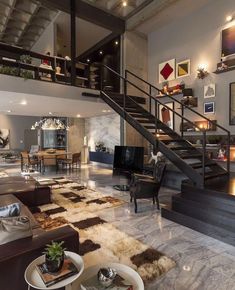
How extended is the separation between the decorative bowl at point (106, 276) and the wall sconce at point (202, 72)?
6429mm

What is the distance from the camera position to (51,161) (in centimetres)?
908

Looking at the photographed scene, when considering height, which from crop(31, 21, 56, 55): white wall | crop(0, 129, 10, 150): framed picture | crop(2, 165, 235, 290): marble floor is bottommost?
crop(2, 165, 235, 290): marble floor

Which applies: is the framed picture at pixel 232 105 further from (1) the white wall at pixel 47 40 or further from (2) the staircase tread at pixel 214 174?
(1) the white wall at pixel 47 40

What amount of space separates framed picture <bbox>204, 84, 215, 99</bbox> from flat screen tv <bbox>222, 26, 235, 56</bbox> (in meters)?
0.93

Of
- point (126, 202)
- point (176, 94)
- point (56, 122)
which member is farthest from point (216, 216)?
point (56, 122)

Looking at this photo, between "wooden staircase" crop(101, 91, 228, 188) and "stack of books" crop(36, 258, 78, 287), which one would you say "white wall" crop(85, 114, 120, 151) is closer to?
"wooden staircase" crop(101, 91, 228, 188)

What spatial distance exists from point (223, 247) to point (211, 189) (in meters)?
0.95

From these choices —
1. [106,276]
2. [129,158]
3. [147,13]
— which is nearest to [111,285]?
[106,276]

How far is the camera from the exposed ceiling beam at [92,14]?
692cm

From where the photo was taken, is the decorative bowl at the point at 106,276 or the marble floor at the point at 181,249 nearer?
the decorative bowl at the point at 106,276

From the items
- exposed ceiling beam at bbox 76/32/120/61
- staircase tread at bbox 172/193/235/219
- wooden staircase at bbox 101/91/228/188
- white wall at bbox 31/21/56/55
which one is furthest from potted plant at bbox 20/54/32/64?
staircase tread at bbox 172/193/235/219

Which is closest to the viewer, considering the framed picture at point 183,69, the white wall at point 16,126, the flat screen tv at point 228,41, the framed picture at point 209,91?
the flat screen tv at point 228,41

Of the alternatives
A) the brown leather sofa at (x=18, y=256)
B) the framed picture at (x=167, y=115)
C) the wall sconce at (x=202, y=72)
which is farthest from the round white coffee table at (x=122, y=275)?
the wall sconce at (x=202, y=72)

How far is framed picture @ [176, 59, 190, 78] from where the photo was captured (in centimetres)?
724
